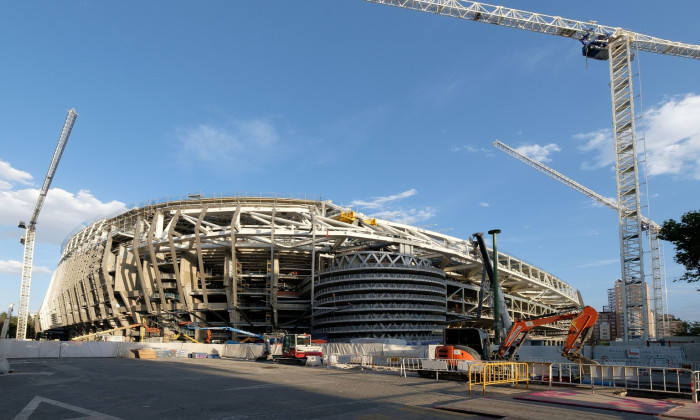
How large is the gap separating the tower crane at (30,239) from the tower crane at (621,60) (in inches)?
2851

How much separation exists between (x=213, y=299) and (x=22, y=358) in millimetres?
41908

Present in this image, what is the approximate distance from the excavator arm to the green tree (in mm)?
21506

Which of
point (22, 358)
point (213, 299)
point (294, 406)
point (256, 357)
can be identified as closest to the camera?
point (294, 406)

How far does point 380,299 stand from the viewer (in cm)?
6906

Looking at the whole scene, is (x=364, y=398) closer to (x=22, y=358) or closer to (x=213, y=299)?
(x=22, y=358)

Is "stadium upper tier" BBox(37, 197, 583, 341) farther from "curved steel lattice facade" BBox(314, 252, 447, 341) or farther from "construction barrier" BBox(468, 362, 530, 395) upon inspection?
"construction barrier" BBox(468, 362, 530, 395)

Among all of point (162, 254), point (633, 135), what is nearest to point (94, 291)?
point (162, 254)

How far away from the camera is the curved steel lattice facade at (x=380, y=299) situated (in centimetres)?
6875

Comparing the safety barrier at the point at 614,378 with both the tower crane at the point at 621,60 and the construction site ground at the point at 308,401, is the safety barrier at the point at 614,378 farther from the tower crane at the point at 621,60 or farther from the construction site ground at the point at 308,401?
the tower crane at the point at 621,60

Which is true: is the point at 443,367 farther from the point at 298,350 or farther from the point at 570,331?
the point at 298,350

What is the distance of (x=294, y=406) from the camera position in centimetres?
1533

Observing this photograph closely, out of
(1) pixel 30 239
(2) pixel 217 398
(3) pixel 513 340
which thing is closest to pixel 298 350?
(3) pixel 513 340

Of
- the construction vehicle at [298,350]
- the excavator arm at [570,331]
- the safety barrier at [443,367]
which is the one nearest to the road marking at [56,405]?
the safety barrier at [443,367]

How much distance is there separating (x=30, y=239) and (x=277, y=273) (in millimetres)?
72625
